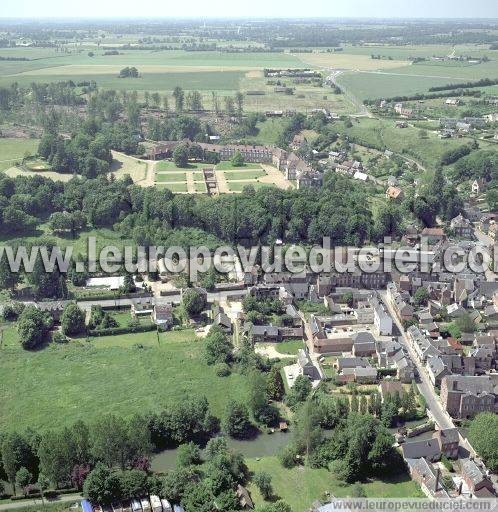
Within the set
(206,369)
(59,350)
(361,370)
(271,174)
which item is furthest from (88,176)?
(361,370)

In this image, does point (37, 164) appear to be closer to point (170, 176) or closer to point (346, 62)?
point (170, 176)

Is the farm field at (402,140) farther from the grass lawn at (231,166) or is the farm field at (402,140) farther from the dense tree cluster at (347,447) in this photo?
the dense tree cluster at (347,447)

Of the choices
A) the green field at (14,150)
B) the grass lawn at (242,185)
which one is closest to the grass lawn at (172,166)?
the grass lawn at (242,185)

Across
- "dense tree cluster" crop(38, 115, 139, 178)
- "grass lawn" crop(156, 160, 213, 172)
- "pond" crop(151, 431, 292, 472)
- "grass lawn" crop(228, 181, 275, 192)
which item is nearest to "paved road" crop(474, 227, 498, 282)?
"grass lawn" crop(228, 181, 275, 192)

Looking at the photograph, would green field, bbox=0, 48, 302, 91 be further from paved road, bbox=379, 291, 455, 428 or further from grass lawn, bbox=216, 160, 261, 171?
paved road, bbox=379, 291, 455, 428

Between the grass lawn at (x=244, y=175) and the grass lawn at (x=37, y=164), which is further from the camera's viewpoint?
the grass lawn at (x=37, y=164)
